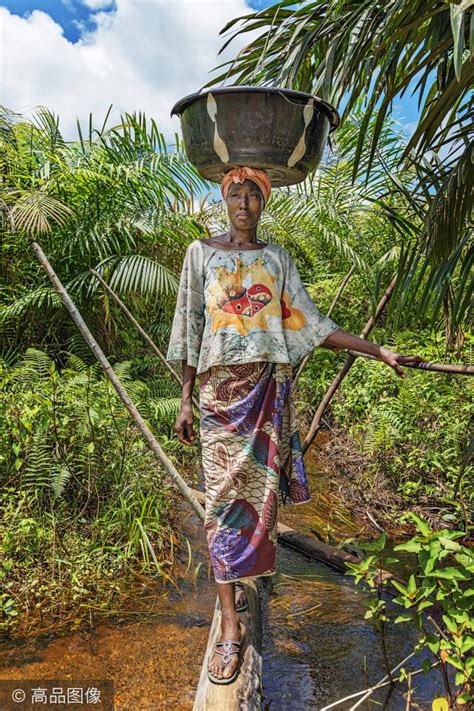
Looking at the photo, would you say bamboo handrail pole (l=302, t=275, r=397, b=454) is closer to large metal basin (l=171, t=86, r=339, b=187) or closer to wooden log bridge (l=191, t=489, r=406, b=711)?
wooden log bridge (l=191, t=489, r=406, b=711)

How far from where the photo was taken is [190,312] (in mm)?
2295

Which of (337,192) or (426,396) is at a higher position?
(337,192)

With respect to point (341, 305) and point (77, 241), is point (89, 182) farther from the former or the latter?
point (341, 305)

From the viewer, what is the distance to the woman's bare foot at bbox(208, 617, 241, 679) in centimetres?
201

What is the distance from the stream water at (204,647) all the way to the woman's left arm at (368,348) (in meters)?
1.14

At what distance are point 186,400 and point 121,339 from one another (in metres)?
4.33

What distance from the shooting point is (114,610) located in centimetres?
295

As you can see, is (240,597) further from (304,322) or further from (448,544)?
(304,322)

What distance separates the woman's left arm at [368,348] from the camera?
2.00m

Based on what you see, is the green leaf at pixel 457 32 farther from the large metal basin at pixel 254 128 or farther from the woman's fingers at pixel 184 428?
the woman's fingers at pixel 184 428

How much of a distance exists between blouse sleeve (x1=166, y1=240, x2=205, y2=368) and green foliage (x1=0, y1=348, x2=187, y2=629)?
126cm

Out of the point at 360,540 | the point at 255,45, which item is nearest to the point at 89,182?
the point at 255,45

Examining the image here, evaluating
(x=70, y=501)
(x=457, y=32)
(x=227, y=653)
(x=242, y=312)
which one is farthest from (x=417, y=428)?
(x=457, y=32)

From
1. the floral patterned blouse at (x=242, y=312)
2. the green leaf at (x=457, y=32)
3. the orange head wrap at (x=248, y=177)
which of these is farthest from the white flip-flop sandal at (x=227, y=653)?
the green leaf at (x=457, y=32)
